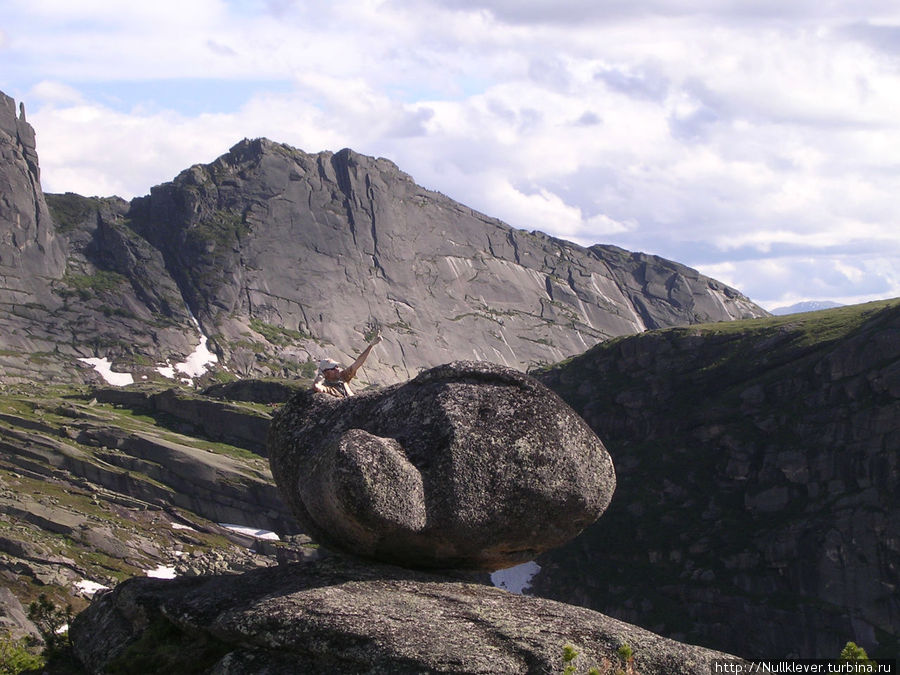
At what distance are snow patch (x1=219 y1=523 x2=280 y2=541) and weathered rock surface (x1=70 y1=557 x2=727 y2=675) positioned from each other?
168 meters

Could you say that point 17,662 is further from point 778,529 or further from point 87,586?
point 778,529

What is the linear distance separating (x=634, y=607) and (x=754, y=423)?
48.7 metres

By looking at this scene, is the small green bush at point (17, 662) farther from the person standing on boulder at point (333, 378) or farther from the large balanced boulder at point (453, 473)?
the person standing on boulder at point (333, 378)

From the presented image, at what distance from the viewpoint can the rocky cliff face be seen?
155 m

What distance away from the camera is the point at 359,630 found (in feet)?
66.0

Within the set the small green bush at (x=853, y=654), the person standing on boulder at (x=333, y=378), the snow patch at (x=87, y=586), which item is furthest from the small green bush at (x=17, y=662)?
the snow patch at (x=87, y=586)

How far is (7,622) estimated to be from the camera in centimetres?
8025

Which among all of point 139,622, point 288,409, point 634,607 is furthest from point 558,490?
point 634,607

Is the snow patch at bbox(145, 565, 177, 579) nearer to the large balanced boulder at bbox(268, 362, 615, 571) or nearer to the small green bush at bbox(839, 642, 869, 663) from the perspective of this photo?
the large balanced boulder at bbox(268, 362, 615, 571)

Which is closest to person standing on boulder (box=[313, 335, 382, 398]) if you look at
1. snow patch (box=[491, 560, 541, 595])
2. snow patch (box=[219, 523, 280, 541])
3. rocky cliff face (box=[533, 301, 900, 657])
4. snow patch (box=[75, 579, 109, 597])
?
snow patch (box=[75, 579, 109, 597])

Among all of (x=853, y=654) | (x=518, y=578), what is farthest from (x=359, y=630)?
(x=518, y=578)

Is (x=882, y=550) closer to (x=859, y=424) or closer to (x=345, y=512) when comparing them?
(x=859, y=424)

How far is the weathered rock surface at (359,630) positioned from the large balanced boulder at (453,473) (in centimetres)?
104

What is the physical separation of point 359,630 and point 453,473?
179 inches
